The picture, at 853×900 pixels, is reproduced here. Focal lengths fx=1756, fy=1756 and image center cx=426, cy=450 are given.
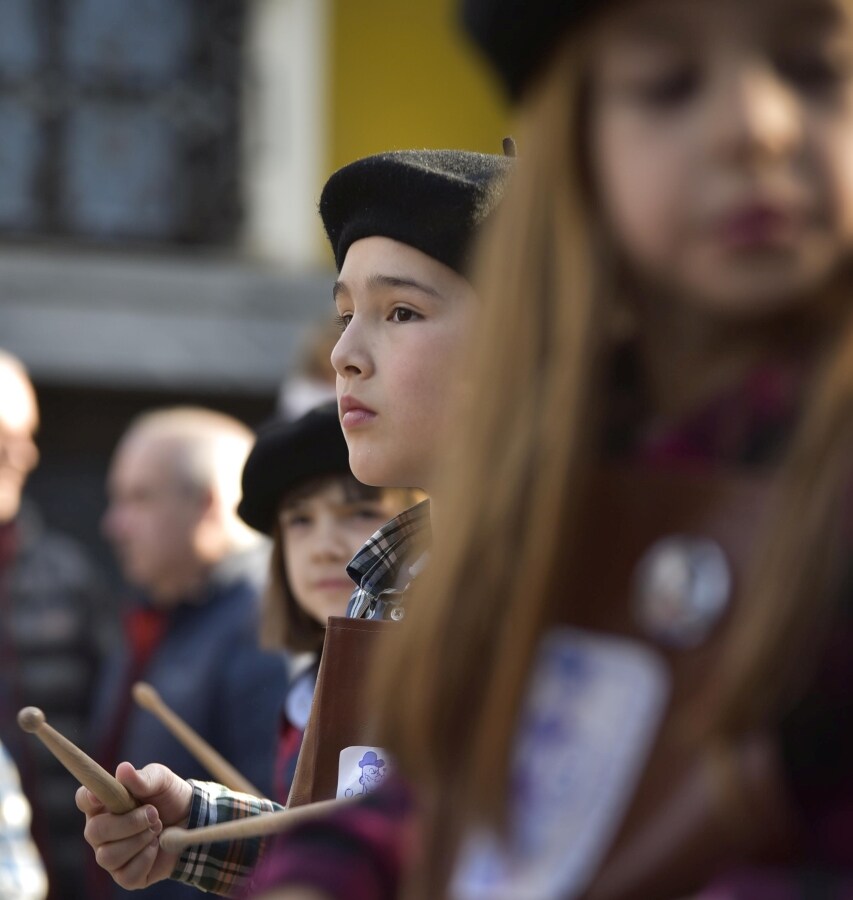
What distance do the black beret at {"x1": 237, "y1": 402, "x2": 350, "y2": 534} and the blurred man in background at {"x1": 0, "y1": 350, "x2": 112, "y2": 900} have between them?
6.40 feet

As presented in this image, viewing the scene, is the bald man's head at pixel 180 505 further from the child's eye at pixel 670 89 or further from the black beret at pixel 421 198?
the child's eye at pixel 670 89

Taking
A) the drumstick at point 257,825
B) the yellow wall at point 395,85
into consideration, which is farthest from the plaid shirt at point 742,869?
the yellow wall at point 395,85

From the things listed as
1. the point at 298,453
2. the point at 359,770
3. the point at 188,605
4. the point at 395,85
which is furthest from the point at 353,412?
the point at 395,85

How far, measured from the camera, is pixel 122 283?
7387 mm

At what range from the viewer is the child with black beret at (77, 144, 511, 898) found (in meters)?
1.78

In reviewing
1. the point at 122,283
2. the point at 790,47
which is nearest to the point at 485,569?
the point at 790,47

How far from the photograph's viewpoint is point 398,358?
191 cm

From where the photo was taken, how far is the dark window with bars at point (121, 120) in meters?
7.47

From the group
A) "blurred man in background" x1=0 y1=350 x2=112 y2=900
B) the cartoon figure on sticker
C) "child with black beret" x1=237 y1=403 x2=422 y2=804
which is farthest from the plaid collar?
"blurred man in background" x1=0 y1=350 x2=112 y2=900

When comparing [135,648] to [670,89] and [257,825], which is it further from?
[670,89]

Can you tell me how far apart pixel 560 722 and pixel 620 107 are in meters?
0.40

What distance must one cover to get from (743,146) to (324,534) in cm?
164

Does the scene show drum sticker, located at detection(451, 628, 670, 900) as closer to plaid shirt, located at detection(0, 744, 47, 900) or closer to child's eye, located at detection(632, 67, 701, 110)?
child's eye, located at detection(632, 67, 701, 110)

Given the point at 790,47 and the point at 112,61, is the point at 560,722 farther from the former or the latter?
the point at 112,61
